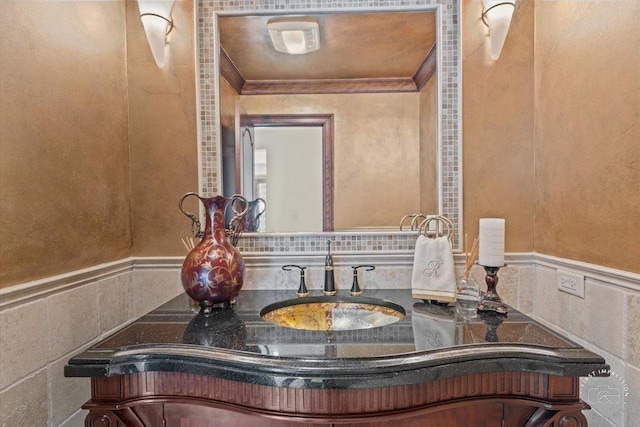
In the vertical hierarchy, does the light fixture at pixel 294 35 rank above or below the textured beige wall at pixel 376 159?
above

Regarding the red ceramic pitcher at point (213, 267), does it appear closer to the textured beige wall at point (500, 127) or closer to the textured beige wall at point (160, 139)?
the textured beige wall at point (160, 139)

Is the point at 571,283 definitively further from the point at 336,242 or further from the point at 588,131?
the point at 336,242

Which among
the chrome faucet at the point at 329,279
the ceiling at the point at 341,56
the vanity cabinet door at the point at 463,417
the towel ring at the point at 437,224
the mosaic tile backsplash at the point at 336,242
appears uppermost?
the ceiling at the point at 341,56

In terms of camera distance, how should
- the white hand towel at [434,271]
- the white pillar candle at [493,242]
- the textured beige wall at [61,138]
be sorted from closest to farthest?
the textured beige wall at [61,138] < the white pillar candle at [493,242] < the white hand towel at [434,271]

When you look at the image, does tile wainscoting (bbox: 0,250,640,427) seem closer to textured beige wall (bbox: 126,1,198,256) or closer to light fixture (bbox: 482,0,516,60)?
textured beige wall (bbox: 126,1,198,256)

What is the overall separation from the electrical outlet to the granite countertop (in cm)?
32

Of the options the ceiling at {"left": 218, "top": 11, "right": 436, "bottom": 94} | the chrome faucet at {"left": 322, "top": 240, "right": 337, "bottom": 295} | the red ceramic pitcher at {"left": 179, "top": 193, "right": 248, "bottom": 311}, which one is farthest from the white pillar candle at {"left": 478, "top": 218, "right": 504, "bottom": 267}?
the red ceramic pitcher at {"left": 179, "top": 193, "right": 248, "bottom": 311}

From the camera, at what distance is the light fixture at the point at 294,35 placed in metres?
1.40

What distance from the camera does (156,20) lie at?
1.34m

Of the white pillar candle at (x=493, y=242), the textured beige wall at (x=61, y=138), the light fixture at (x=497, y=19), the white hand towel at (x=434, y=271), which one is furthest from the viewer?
the light fixture at (x=497, y=19)

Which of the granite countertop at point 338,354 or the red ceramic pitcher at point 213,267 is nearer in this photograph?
the granite countertop at point 338,354

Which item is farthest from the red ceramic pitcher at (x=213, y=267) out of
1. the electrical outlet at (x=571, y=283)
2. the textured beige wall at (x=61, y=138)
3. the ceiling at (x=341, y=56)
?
the electrical outlet at (x=571, y=283)

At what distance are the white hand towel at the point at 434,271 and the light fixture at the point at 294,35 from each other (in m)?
0.92

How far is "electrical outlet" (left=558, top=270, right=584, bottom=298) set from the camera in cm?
115
